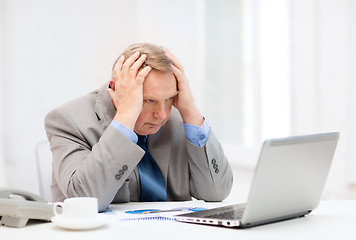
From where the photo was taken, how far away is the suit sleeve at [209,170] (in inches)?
70.2

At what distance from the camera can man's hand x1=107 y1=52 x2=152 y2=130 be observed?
5.23 ft

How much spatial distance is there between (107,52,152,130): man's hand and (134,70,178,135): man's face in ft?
0.12

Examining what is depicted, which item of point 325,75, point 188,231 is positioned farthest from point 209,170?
point 325,75

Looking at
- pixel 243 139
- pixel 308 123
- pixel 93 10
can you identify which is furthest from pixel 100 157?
pixel 93 10

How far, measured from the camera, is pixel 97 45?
12.8ft

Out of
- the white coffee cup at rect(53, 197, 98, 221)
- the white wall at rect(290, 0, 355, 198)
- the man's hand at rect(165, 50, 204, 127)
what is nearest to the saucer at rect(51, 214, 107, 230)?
the white coffee cup at rect(53, 197, 98, 221)

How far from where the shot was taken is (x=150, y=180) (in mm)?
1819

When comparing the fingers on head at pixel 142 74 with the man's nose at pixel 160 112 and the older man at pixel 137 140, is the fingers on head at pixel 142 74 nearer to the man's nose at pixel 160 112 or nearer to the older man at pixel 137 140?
the older man at pixel 137 140

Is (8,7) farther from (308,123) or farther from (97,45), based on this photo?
(308,123)

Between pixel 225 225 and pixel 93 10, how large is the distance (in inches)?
119

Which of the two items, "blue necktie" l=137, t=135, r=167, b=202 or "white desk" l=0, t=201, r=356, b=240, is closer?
"white desk" l=0, t=201, r=356, b=240

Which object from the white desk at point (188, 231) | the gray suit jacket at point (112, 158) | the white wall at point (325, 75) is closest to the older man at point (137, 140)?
the gray suit jacket at point (112, 158)

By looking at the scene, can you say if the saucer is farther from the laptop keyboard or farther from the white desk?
the laptop keyboard

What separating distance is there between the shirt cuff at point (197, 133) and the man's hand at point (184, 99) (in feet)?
0.07
